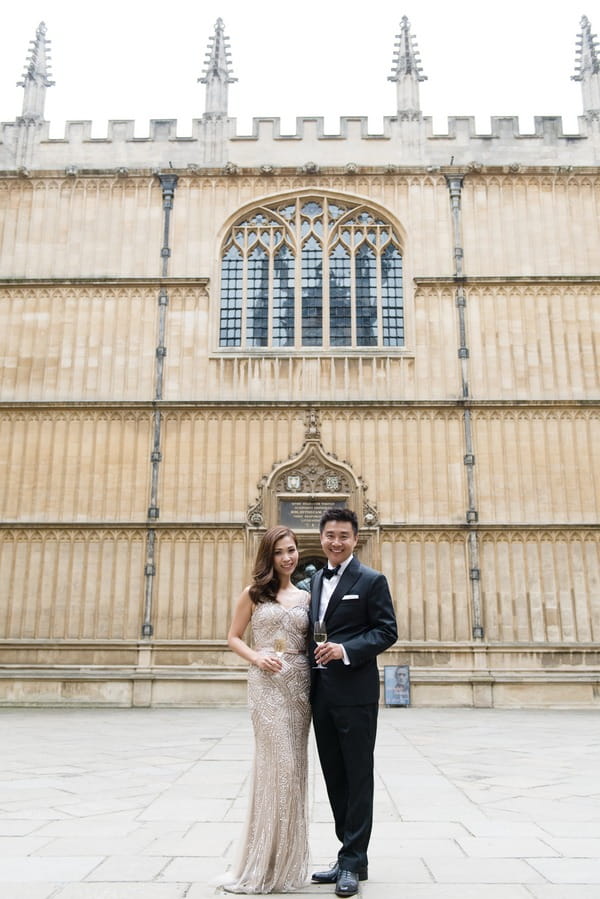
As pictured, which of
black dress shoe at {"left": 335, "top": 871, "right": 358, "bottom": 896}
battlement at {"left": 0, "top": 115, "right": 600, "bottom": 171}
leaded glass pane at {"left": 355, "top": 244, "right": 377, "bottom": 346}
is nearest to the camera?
black dress shoe at {"left": 335, "top": 871, "right": 358, "bottom": 896}

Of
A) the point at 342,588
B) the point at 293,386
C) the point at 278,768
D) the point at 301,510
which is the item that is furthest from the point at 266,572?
the point at 293,386

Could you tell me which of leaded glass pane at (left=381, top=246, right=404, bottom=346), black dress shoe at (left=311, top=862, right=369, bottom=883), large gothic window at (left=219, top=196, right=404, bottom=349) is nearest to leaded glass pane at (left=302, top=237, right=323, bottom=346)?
large gothic window at (left=219, top=196, right=404, bottom=349)

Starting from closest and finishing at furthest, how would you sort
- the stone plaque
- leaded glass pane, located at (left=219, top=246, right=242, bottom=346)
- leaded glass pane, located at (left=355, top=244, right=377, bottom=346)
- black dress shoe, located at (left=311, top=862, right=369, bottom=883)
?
1. black dress shoe, located at (left=311, top=862, right=369, bottom=883)
2. the stone plaque
3. leaded glass pane, located at (left=355, top=244, right=377, bottom=346)
4. leaded glass pane, located at (left=219, top=246, right=242, bottom=346)

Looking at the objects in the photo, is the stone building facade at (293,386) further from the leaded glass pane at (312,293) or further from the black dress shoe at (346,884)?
Answer: the black dress shoe at (346,884)

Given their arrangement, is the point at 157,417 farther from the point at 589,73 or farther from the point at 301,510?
the point at 589,73

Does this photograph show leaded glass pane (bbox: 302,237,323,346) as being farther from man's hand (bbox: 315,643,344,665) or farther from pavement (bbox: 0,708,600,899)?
man's hand (bbox: 315,643,344,665)

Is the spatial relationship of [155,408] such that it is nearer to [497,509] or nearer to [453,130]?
[497,509]

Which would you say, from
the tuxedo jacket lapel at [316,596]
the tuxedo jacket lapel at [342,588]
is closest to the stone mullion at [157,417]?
the tuxedo jacket lapel at [316,596]

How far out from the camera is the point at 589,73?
685 inches

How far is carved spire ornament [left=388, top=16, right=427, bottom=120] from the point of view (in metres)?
17.3

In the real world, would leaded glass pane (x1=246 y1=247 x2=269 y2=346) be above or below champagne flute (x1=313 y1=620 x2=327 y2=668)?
above

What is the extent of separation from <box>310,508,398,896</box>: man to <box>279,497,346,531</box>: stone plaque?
11107 mm

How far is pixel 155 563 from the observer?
49.0ft

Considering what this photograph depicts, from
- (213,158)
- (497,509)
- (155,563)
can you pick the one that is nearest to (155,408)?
(155,563)
